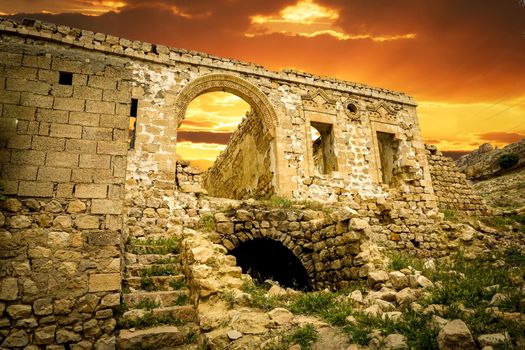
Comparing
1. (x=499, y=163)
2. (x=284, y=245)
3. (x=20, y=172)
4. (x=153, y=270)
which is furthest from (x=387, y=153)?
(x=499, y=163)

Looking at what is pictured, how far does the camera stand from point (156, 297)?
4387 mm

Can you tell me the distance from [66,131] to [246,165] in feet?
28.9

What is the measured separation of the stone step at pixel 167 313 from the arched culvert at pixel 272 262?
128 inches

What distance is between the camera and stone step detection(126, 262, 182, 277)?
5.07 metres

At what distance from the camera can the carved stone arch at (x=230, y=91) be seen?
9.15 m

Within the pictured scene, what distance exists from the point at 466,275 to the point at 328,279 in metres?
2.68

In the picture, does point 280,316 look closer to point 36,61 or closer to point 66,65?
point 66,65

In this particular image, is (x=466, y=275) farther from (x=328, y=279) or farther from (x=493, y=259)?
(x=493, y=259)

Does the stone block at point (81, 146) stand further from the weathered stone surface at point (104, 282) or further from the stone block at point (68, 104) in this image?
the weathered stone surface at point (104, 282)

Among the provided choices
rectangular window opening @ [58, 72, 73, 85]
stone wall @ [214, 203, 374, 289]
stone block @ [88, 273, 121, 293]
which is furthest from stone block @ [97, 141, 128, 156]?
stone wall @ [214, 203, 374, 289]

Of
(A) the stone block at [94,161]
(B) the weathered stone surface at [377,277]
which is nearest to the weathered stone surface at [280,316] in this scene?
(B) the weathered stone surface at [377,277]

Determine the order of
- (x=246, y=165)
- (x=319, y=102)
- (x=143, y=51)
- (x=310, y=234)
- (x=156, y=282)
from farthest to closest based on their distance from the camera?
1. (x=246, y=165)
2. (x=319, y=102)
3. (x=143, y=51)
4. (x=310, y=234)
5. (x=156, y=282)

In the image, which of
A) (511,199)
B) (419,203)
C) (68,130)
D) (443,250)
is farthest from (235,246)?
(511,199)

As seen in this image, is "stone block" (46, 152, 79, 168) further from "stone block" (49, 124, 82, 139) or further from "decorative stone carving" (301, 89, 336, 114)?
"decorative stone carving" (301, 89, 336, 114)
